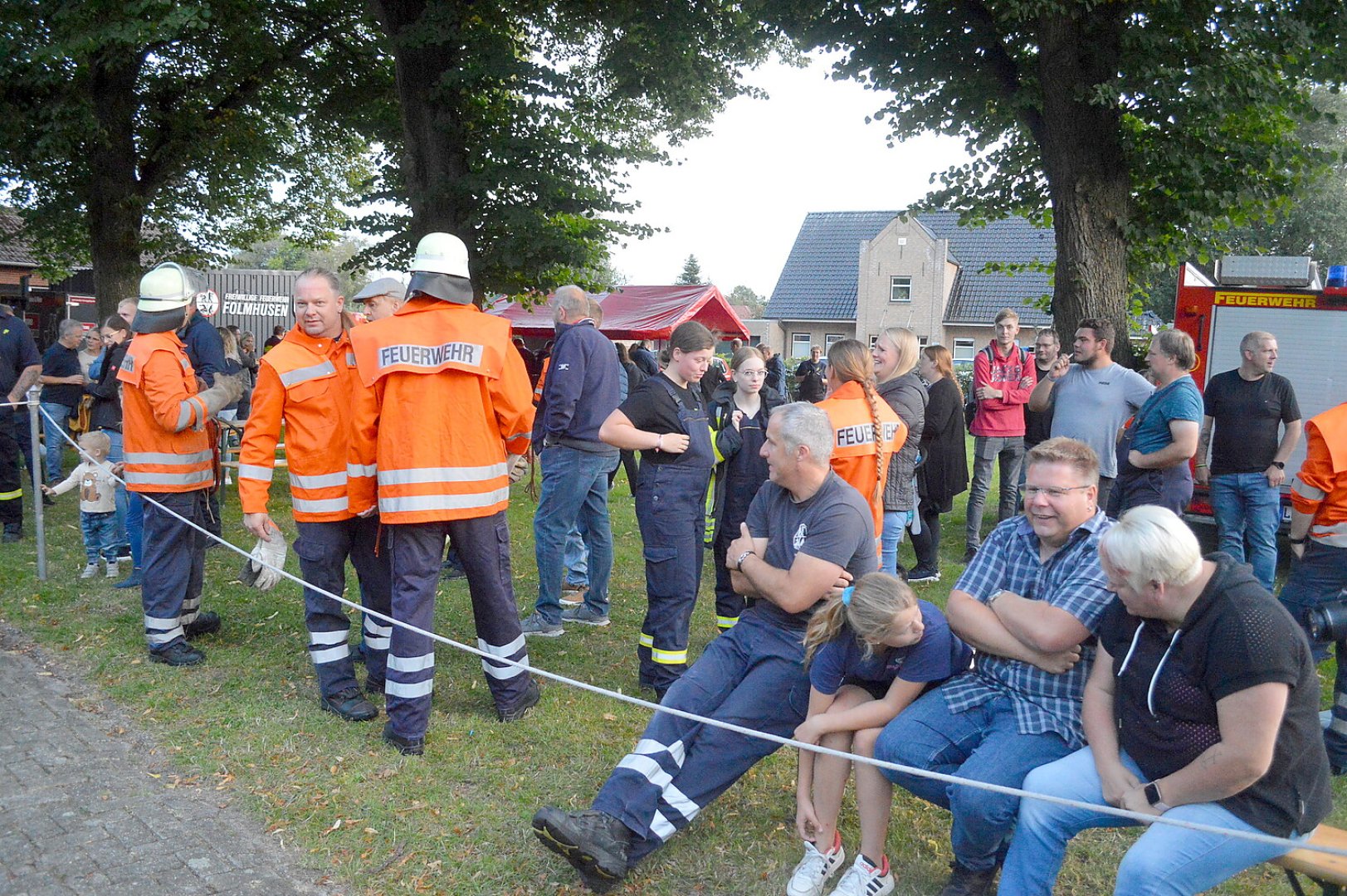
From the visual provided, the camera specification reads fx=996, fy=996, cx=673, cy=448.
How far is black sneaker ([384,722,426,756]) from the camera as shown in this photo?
442 centimetres

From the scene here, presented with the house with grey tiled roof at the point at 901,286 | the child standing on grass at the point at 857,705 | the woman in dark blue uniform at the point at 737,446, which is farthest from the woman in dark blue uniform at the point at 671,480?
the house with grey tiled roof at the point at 901,286

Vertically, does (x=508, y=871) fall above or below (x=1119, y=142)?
below

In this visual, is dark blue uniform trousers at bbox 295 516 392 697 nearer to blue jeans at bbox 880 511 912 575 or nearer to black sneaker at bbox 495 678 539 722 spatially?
black sneaker at bbox 495 678 539 722

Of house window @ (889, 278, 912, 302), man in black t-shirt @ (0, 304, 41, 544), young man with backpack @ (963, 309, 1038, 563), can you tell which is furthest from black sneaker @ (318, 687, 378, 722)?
house window @ (889, 278, 912, 302)

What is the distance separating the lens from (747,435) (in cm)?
542

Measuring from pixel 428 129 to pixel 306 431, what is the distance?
8.52m

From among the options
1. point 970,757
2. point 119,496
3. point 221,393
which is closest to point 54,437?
point 119,496

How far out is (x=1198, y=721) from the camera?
2746 millimetres

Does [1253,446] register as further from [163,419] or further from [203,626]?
[203,626]

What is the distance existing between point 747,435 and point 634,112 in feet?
33.1

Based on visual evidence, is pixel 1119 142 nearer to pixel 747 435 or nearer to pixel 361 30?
pixel 747 435

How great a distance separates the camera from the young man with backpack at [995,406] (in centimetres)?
858

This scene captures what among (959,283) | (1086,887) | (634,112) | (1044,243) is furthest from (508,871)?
(959,283)

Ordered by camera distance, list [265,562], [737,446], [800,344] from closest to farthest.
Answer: [265,562] → [737,446] → [800,344]
